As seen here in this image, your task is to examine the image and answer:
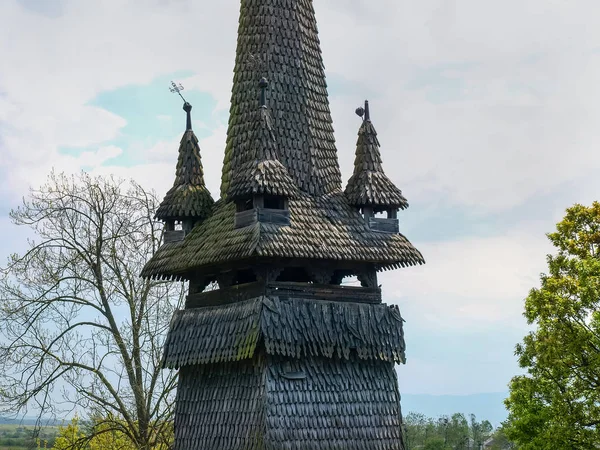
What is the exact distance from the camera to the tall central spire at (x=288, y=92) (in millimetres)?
23125

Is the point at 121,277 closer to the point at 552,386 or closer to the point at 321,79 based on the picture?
the point at 321,79

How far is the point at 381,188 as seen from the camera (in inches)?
906

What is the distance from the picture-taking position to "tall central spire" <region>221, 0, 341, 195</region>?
75.9ft

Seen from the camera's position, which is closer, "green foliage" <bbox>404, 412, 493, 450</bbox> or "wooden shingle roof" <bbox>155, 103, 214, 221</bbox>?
"wooden shingle roof" <bbox>155, 103, 214, 221</bbox>

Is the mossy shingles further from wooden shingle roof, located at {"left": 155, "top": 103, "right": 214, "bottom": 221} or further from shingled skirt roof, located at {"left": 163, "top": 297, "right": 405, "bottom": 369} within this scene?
shingled skirt roof, located at {"left": 163, "top": 297, "right": 405, "bottom": 369}

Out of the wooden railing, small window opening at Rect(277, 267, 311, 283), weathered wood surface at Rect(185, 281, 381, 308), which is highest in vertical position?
the wooden railing

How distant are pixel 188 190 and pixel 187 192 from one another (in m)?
0.07

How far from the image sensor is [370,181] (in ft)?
75.4

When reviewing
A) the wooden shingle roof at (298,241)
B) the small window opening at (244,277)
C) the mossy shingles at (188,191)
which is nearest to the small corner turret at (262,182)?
the wooden shingle roof at (298,241)

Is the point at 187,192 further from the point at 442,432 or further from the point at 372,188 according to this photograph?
the point at 442,432

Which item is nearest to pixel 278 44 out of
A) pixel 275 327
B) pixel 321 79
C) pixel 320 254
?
pixel 321 79

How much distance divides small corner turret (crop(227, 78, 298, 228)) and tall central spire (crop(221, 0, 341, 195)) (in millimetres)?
561

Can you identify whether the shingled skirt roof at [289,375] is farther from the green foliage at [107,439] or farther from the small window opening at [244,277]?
the green foliage at [107,439]

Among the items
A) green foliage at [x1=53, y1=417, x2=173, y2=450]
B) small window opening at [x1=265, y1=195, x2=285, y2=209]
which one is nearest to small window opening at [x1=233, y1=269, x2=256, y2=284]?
small window opening at [x1=265, y1=195, x2=285, y2=209]
